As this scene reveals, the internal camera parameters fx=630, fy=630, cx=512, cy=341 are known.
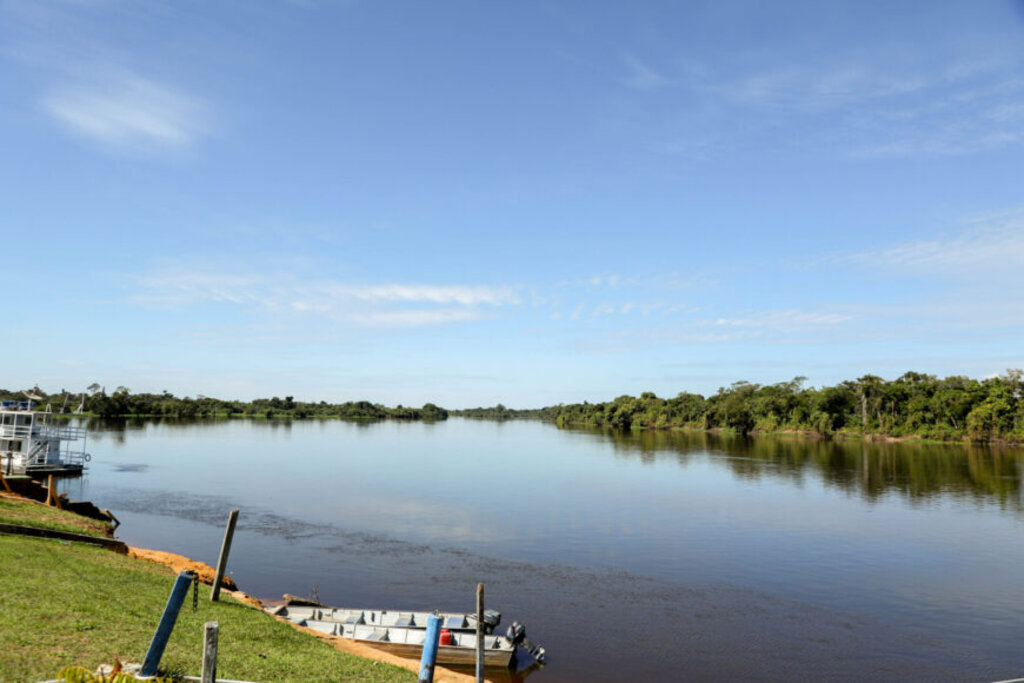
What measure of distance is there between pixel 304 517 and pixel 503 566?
27687mm

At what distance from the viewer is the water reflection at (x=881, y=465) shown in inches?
3420

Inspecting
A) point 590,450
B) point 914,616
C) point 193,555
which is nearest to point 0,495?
point 193,555

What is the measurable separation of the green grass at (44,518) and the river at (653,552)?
9.82 m

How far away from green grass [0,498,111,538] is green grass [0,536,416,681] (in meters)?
5.34

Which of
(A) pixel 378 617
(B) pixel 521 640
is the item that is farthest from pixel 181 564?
(B) pixel 521 640

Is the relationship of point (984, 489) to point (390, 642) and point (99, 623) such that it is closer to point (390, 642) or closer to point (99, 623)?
point (390, 642)

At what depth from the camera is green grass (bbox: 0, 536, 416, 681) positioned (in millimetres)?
14523

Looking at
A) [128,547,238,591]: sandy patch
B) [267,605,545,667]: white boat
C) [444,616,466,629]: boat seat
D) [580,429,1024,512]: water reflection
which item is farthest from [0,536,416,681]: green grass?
[580,429,1024,512]: water reflection

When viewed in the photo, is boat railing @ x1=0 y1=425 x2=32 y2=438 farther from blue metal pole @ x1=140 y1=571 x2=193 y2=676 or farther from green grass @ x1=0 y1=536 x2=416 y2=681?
blue metal pole @ x1=140 y1=571 x2=193 y2=676

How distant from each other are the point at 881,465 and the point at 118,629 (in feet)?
429

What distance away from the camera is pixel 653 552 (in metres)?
53.1

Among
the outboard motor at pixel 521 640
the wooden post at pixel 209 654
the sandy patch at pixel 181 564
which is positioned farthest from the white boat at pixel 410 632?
the wooden post at pixel 209 654

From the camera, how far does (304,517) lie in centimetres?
6575

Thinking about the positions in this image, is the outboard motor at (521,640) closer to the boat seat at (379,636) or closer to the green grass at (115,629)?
the boat seat at (379,636)
